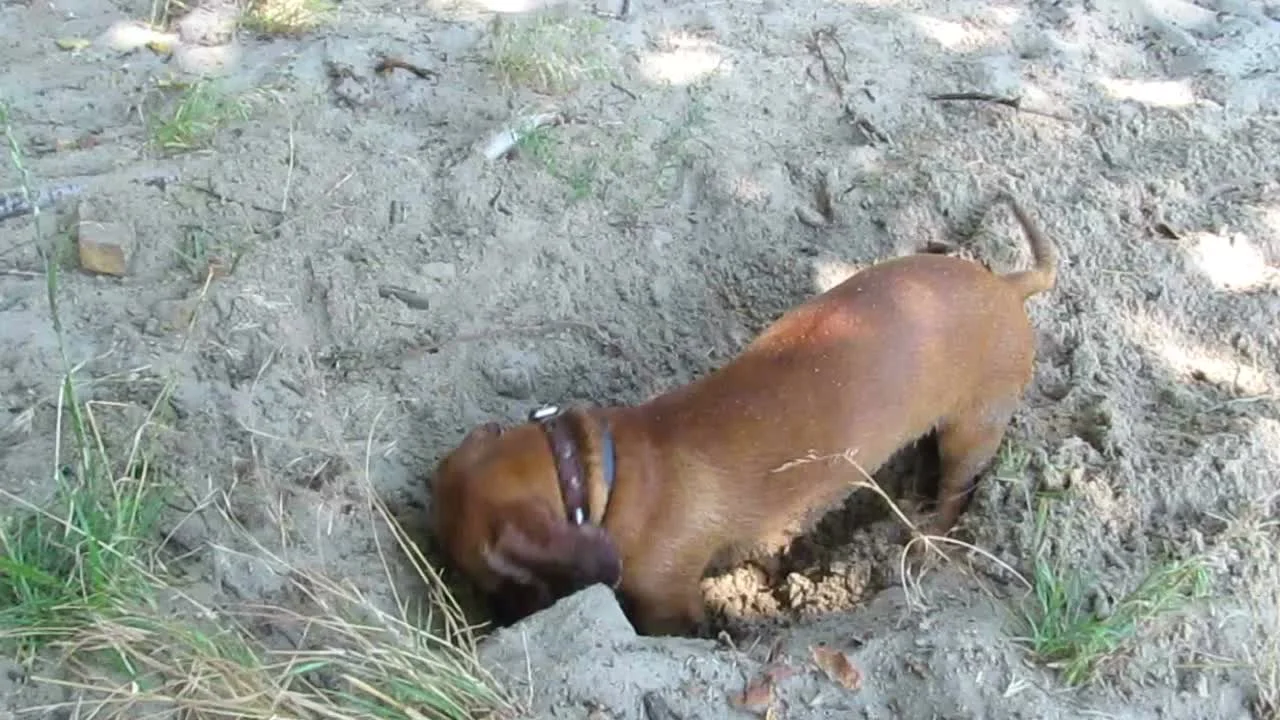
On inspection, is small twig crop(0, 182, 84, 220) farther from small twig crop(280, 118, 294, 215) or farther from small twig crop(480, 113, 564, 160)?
small twig crop(480, 113, 564, 160)

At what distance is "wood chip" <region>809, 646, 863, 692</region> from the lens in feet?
9.16

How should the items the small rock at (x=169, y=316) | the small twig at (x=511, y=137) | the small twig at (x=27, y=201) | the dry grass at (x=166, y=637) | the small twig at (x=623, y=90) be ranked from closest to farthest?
the dry grass at (x=166, y=637) → the small rock at (x=169, y=316) → the small twig at (x=27, y=201) → the small twig at (x=511, y=137) → the small twig at (x=623, y=90)

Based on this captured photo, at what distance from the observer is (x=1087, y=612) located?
9.92 ft

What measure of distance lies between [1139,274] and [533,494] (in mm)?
2115

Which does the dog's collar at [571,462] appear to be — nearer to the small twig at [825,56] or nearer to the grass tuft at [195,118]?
the grass tuft at [195,118]

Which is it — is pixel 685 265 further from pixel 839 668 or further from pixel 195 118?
pixel 839 668

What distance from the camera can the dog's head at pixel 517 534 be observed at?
10.2 feet

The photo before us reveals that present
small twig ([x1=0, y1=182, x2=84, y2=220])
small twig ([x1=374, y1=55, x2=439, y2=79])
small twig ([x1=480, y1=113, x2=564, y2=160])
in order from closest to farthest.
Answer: small twig ([x1=0, y1=182, x2=84, y2=220]) < small twig ([x1=480, y1=113, x2=564, y2=160]) < small twig ([x1=374, y1=55, x2=439, y2=79])

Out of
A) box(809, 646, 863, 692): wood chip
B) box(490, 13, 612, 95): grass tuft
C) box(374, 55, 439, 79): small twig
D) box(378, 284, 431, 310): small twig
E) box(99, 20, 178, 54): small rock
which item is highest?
box(490, 13, 612, 95): grass tuft

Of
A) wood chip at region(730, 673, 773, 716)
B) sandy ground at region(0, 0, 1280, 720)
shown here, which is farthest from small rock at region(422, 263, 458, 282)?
wood chip at region(730, 673, 773, 716)

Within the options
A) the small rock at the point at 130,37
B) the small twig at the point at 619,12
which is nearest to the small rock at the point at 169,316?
the small rock at the point at 130,37

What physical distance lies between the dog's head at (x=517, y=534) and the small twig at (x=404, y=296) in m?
0.74

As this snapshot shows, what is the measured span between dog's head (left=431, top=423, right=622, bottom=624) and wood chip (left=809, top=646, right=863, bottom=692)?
58 cm

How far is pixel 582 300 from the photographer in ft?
13.2
